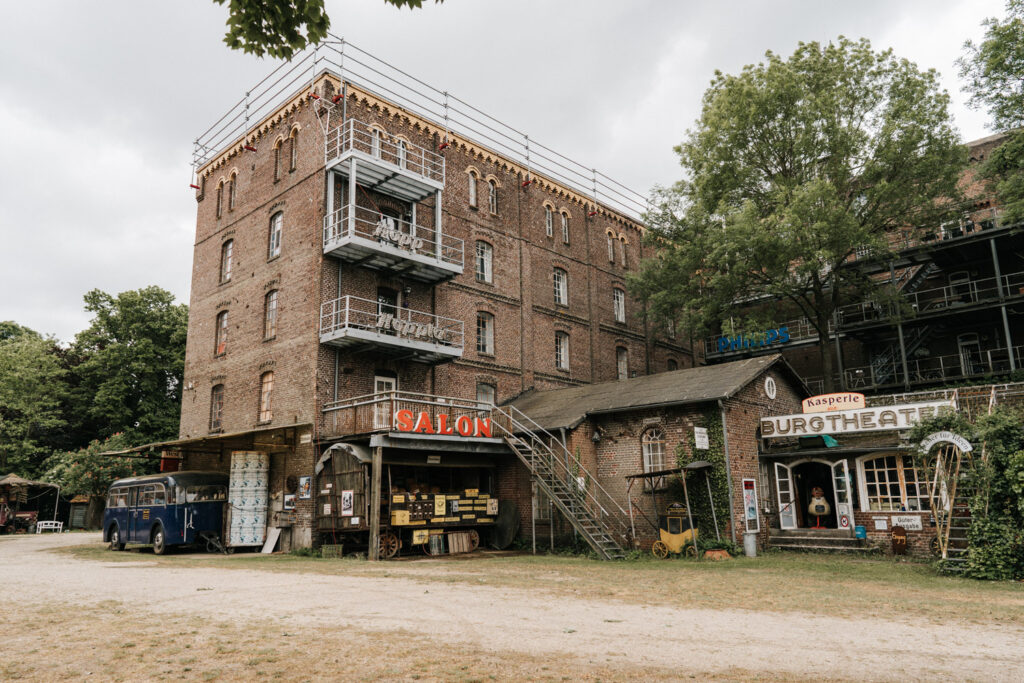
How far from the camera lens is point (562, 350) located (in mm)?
28391

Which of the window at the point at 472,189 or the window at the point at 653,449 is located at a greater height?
the window at the point at 472,189

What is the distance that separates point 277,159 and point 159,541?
12.7 meters

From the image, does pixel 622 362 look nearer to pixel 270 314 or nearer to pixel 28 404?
pixel 270 314

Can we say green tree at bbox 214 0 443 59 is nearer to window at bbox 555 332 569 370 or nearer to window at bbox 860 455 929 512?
window at bbox 860 455 929 512

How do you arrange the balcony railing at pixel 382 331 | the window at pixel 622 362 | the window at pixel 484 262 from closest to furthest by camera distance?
the balcony railing at pixel 382 331, the window at pixel 484 262, the window at pixel 622 362

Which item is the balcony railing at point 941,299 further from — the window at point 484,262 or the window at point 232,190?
the window at point 232,190

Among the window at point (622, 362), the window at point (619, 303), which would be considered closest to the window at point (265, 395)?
the window at point (622, 362)

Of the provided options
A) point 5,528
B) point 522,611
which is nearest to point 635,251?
point 522,611

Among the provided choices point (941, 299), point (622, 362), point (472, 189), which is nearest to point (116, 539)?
point (472, 189)

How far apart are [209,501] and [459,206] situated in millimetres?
12682

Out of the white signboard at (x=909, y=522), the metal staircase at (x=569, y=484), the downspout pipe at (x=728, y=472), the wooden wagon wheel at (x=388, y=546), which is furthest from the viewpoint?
the metal staircase at (x=569, y=484)

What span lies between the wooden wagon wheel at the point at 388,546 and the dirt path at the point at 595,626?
5.52 meters

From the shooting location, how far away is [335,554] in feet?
59.5

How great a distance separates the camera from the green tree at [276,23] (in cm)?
571
